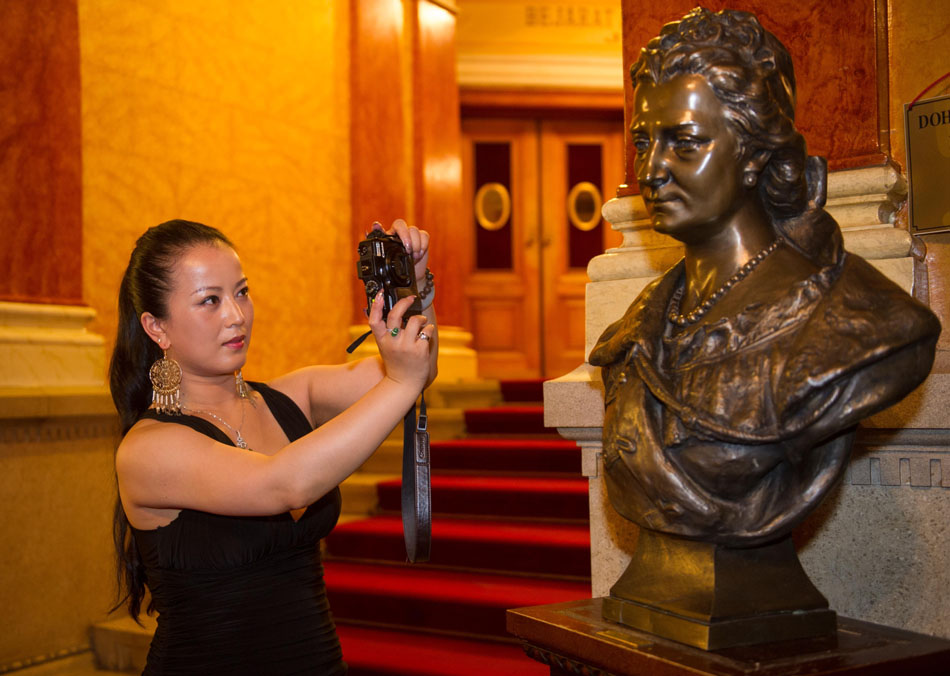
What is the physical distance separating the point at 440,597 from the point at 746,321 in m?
2.53

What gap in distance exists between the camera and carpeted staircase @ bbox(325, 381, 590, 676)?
12.1ft

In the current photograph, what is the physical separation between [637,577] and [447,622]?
2168 millimetres

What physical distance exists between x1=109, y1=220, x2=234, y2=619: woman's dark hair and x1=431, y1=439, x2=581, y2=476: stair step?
9.87 ft

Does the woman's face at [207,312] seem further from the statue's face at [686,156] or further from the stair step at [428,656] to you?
the stair step at [428,656]

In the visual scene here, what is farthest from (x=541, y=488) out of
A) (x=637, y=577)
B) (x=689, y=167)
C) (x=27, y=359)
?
(x=689, y=167)

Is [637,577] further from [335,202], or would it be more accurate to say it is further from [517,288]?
[517,288]

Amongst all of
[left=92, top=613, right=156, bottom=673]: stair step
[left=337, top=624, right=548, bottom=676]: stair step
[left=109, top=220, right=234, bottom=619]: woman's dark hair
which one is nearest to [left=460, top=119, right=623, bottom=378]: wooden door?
[left=337, top=624, right=548, bottom=676]: stair step

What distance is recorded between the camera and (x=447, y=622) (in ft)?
12.7

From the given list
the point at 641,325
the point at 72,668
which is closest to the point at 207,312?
the point at 641,325

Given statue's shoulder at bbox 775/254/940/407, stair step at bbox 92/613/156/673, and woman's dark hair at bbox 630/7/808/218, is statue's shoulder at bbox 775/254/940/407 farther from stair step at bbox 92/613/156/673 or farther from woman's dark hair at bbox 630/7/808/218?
stair step at bbox 92/613/156/673

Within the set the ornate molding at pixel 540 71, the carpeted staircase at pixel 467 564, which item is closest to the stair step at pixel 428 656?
the carpeted staircase at pixel 467 564

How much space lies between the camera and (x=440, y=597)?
3.88 meters

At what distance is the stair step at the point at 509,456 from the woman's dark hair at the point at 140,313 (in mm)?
3008

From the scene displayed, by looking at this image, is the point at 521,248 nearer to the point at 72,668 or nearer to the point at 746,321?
the point at 72,668
